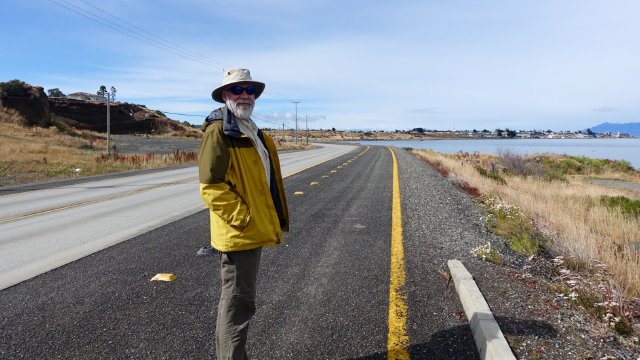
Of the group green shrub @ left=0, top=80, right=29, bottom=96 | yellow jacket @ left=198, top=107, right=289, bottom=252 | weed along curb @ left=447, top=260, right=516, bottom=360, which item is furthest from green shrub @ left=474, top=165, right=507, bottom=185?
green shrub @ left=0, top=80, right=29, bottom=96

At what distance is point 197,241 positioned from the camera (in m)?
6.67

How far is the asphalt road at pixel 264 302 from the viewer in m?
3.41

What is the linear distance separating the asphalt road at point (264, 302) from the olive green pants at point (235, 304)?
407 mm

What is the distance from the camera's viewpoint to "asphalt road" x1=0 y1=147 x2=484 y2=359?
134 inches

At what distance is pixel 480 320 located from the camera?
3525mm

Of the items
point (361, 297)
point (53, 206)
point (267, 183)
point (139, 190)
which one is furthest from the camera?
point (139, 190)

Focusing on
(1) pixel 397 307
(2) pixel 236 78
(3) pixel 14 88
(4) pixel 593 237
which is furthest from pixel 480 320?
(3) pixel 14 88

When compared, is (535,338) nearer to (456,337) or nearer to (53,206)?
(456,337)

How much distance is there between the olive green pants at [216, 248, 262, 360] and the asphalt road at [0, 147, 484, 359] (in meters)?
0.41

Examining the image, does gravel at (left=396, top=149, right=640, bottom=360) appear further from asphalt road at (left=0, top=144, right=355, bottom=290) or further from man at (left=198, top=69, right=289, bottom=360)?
asphalt road at (left=0, top=144, right=355, bottom=290)

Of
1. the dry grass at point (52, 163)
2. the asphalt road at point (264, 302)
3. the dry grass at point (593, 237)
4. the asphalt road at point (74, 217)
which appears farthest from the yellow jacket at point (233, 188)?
the dry grass at point (52, 163)

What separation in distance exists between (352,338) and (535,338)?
4.43ft

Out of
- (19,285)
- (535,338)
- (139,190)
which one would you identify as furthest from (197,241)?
(139,190)

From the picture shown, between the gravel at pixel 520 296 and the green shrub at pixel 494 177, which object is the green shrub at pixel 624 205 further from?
the gravel at pixel 520 296
